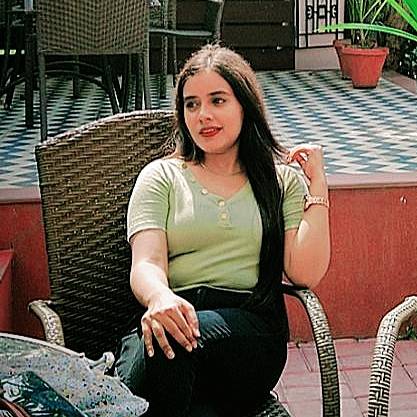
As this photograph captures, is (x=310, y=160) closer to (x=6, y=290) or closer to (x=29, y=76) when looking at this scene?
(x=6, y=290)

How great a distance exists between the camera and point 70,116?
17.6 ft

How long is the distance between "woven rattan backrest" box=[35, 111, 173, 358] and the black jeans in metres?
0.35

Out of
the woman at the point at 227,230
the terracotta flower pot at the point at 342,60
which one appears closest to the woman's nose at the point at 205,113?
the woman at the point at 227,230

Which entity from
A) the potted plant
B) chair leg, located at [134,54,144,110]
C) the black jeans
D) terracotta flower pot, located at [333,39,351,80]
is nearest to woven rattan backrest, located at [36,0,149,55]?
chair leg, located at [134,54,144,110]

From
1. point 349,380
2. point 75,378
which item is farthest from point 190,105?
point 349,380

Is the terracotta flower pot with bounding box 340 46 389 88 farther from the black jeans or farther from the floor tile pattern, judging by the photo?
the black jeans

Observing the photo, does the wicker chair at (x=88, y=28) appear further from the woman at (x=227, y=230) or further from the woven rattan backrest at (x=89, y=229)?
the woman at (x=227, y=230)

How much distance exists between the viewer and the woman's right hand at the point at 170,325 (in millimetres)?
1946

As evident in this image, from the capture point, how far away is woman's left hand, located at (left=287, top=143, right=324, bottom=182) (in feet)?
7.62

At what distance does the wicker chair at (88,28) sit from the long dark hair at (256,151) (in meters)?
1.82

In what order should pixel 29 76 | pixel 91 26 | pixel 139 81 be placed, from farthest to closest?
pixel 29 76 < pixel 139 81 < pixel 91 26

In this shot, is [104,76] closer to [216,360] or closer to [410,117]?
[410,117]

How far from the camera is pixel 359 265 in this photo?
11.6 ft

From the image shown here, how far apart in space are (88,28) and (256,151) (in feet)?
6.52
